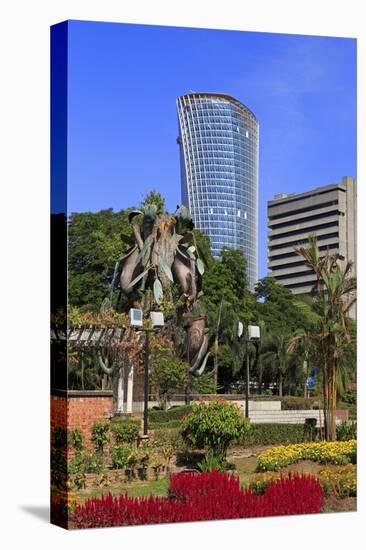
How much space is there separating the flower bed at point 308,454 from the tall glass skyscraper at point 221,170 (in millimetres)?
1846

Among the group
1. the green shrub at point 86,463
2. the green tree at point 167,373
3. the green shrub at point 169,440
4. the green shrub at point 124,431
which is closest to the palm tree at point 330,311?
the green tree at point 167,373

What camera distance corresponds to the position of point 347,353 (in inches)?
535

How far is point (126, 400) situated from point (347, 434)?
2788mm

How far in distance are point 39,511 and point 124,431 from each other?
1.28 meters

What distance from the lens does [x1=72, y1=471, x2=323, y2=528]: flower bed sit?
11586mm

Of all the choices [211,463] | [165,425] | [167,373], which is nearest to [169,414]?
[165,425]

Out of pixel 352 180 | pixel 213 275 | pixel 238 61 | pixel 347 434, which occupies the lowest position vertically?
pixel 347 434

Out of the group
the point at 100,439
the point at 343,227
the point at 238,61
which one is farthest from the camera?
the point at 343,227

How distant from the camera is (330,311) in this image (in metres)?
13.6

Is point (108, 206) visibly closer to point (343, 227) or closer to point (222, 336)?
point (222, 336)

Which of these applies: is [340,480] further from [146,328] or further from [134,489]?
[146,328]

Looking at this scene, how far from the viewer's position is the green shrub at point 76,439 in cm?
1154

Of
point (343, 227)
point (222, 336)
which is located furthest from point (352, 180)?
point (222, 336)

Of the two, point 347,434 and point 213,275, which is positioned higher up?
point 213,275
